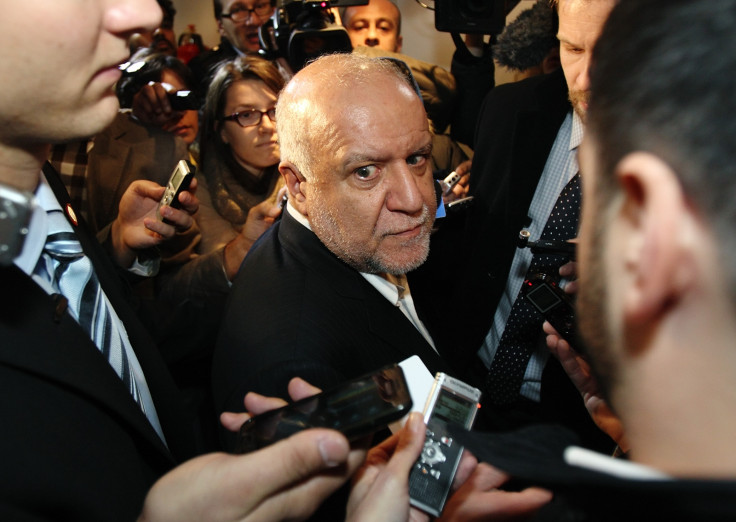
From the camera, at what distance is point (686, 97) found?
19.1 inches

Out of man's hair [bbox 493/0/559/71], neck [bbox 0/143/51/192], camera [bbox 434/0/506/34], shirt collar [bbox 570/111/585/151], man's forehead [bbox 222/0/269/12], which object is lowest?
shirt collar [bbox 570/111/585/151]

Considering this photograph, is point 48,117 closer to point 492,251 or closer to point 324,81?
point 324,81

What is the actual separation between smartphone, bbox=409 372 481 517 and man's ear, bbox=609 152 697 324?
21.2 inches

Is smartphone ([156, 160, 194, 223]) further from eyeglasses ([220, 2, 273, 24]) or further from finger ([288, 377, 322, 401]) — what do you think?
eyeglasses ([220, 2, 273, 24])

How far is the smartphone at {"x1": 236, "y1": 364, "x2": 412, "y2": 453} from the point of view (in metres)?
0.75

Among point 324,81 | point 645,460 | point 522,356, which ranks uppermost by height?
point 324,81

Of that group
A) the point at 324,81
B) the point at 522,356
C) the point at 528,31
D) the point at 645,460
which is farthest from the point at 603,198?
the point at 528,31

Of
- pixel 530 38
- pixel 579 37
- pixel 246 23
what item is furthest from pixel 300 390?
pixel 246 23

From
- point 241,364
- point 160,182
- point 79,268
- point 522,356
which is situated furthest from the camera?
point 160,182

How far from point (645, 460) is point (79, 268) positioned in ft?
3.18

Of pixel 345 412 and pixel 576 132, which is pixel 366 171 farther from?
pixel 576 132

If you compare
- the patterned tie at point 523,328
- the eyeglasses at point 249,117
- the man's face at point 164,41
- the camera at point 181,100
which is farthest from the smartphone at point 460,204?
the man's face at point 164,41

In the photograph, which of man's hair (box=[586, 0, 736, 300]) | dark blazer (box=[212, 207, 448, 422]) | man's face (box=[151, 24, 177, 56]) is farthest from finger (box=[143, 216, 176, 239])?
man's face (box=[151, 24, 177, 56])

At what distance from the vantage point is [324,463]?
66cm
